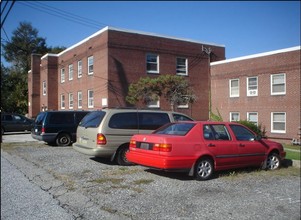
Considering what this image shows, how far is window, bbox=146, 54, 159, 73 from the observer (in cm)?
2772

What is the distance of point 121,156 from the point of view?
1080 centimetres

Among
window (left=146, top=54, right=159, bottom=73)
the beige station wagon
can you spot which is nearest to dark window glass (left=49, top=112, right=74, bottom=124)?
the beige station wagon

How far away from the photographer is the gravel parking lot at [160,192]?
20.1 feet

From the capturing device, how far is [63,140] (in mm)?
16078

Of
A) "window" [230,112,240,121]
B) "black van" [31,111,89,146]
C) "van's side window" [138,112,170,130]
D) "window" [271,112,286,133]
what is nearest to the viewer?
"van's side window" [138,112,170,130]

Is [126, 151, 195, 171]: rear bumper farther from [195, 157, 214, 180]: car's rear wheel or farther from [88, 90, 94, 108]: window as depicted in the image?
[88, 90, 94, 108]: window

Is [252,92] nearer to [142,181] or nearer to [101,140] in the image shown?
[101,140]

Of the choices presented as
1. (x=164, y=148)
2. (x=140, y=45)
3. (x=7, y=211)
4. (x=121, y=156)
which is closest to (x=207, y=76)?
(x=140, y=45)

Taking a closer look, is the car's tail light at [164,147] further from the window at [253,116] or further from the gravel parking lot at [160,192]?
the window at [253,116]

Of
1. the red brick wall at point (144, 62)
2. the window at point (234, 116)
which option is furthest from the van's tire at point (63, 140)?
the window at point (234, 116)

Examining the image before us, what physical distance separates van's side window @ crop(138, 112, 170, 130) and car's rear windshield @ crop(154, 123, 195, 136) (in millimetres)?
1837

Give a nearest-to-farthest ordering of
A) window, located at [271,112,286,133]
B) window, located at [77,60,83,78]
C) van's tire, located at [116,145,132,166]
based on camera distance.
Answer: van's tire, located at [116,145,132,166]
window, located at [271,112,286,133]
window, located at [77,60,83,78]

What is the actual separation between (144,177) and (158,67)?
1999 cm

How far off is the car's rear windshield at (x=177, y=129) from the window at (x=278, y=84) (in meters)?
15.6
